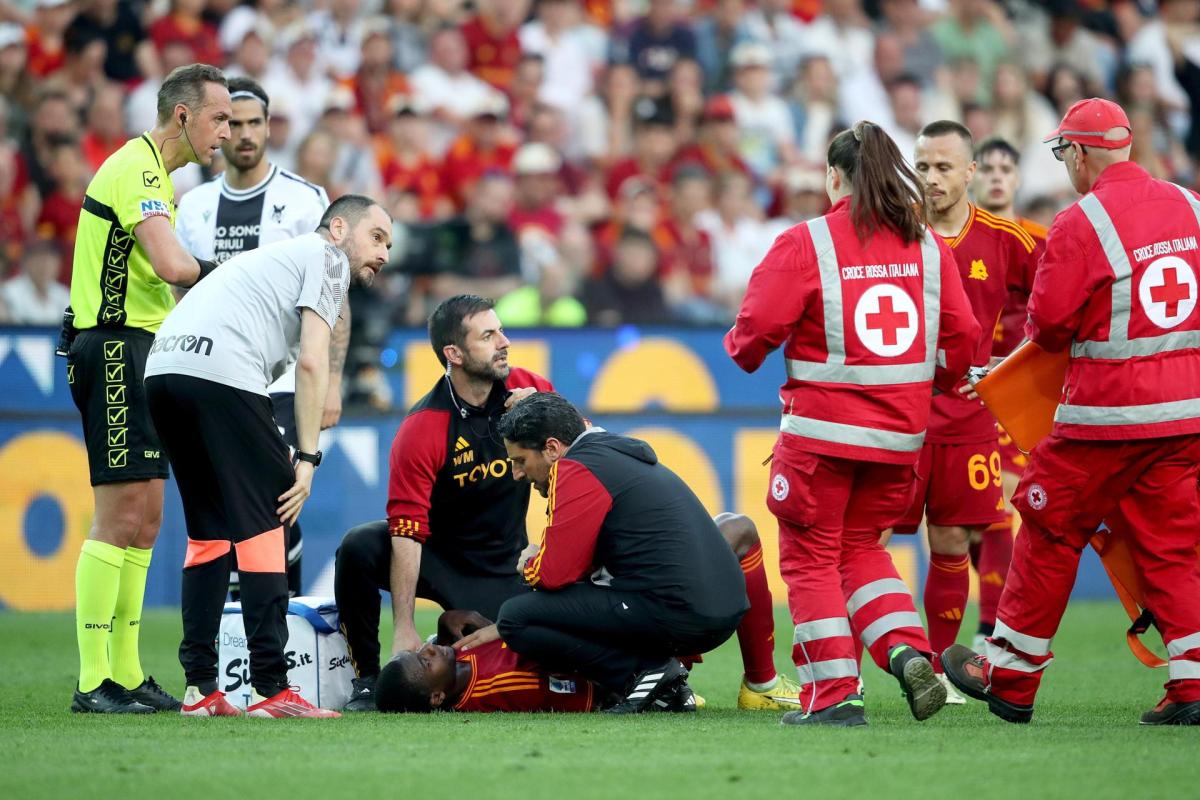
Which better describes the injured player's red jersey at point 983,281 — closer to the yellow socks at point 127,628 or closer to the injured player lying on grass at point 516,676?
the injured player lying on grass at point 516,676

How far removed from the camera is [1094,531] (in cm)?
597

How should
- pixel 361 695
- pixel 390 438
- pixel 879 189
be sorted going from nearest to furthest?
pixel 879 189, pixel 361 695, pixel 390 438

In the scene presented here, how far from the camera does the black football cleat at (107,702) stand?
20.9 feet

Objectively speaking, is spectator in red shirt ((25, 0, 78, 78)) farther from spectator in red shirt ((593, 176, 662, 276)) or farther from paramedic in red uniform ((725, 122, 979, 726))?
paramedic in red uniform ((725, 122, 979, 726))

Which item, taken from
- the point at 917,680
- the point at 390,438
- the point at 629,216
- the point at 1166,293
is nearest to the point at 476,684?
the point at 917,680

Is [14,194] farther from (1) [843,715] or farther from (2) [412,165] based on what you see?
(1) [843,715]

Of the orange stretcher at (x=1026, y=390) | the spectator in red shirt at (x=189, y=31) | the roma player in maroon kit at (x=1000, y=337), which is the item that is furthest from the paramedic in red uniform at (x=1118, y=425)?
the spectator in red shirt at (x=189, y=31)

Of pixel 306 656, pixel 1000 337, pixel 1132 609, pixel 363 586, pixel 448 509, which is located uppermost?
pixel 1000 337

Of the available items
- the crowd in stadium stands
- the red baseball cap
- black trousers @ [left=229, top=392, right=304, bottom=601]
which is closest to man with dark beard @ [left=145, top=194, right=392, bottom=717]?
black trousers @ [left=229, top=392, right=304, bottom=601]

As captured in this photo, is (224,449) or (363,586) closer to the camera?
(224,449)

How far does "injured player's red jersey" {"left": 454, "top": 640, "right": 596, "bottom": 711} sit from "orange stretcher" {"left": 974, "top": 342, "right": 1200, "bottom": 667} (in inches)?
79.3

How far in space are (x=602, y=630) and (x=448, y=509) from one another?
3.93 ft

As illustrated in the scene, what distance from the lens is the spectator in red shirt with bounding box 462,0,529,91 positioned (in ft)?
49.2

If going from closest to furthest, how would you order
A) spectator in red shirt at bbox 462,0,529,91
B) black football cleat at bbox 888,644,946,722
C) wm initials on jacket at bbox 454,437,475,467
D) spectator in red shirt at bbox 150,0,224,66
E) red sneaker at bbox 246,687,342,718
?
black football cleat at bbox 888,644,946,722, red sneaker at bbox 246,687,342,718, wm initials on jacket at bbox 454,437,475,467, spectator in red shirt at bbox 150,0,224,66, spectator in red shirt at bbox 462,0,529,91
